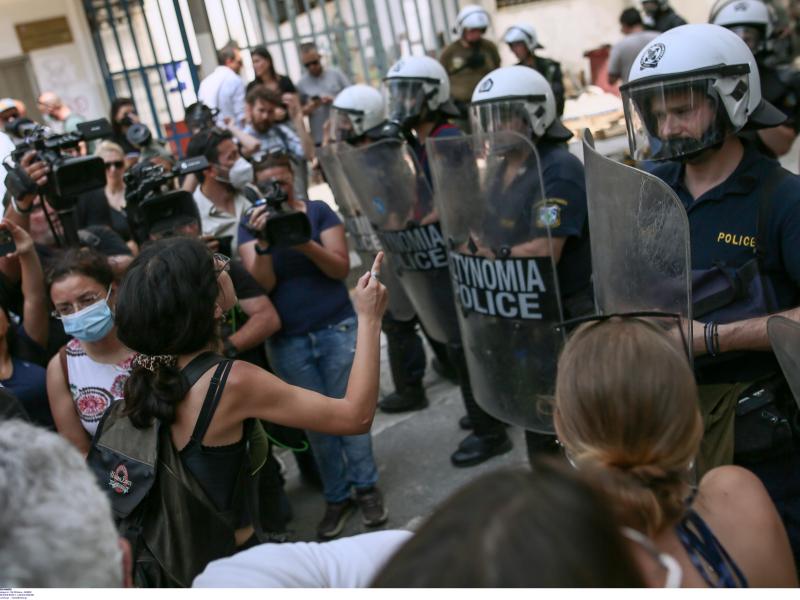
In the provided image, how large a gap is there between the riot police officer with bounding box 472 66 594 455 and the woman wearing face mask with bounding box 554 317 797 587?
4.69 ft

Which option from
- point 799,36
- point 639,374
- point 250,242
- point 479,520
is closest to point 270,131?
point 250,242

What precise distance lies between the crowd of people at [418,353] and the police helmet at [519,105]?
12 millimetres

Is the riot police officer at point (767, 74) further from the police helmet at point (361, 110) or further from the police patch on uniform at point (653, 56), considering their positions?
the police helmet at point (361, 110)

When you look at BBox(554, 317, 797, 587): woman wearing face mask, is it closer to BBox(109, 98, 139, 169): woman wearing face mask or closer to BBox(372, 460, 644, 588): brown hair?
BBox(372, 460, 644, 588): brown hair

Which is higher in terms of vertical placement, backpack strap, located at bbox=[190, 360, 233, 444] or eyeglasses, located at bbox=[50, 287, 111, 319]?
eyeglasses, located at bbox=[50, 287, 111, 319]

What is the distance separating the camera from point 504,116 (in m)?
3.19

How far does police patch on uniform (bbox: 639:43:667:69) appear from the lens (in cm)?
228

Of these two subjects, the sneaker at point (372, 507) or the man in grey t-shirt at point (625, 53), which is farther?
the man in grey t-shirt at point (625, 53)

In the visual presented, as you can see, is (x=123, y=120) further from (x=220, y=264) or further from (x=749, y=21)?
(x=220, y=264)

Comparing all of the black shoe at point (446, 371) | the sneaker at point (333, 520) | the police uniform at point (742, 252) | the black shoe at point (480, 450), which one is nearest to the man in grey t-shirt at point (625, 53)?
the black shoe at point (446, 371)

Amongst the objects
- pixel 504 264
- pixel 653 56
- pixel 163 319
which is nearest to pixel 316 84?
pixel 504 264

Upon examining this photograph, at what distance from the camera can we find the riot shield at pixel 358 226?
14.1 ft

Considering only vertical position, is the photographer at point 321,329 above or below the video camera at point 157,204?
below

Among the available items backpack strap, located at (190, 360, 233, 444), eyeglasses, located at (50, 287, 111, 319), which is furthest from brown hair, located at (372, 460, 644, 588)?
eyeglasses, located at (50, 287, 111, 319)
